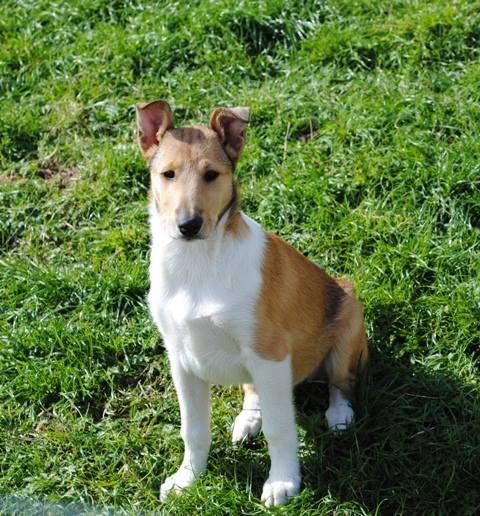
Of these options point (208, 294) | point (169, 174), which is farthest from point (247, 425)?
point (169, 174)

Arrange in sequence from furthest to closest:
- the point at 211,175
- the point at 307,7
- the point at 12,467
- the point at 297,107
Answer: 1. the point at 307,7
2. the point at 297,107
3. the point at 12,467
4. the point at 211,175

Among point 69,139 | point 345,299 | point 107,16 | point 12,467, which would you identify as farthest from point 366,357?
point 107,16

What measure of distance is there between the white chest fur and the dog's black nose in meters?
0.29

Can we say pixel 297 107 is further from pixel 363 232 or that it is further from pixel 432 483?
pixel 432 483

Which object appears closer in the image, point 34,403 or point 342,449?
point 342,449

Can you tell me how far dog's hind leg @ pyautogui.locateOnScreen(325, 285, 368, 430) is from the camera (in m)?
6.25

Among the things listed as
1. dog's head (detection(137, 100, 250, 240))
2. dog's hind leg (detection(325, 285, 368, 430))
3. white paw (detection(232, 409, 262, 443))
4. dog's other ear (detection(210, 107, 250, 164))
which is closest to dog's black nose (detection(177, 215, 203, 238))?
dog's head (detection(137, 100, 250, 240))

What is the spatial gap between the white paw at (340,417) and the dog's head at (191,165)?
5.62ft

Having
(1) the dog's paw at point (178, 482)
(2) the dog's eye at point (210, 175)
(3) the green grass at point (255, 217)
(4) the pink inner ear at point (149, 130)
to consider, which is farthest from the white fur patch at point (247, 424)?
(4) the pink inner ear at point (149, 130)

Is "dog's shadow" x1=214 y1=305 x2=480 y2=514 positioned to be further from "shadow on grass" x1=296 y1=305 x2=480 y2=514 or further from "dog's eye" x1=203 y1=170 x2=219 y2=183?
"dog's eye" x1=203 y1=170 x2=219 y2=183

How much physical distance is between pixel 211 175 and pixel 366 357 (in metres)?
1.98

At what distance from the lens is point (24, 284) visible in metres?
7.36

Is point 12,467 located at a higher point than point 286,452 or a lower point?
lower

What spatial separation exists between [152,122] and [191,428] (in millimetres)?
1917
